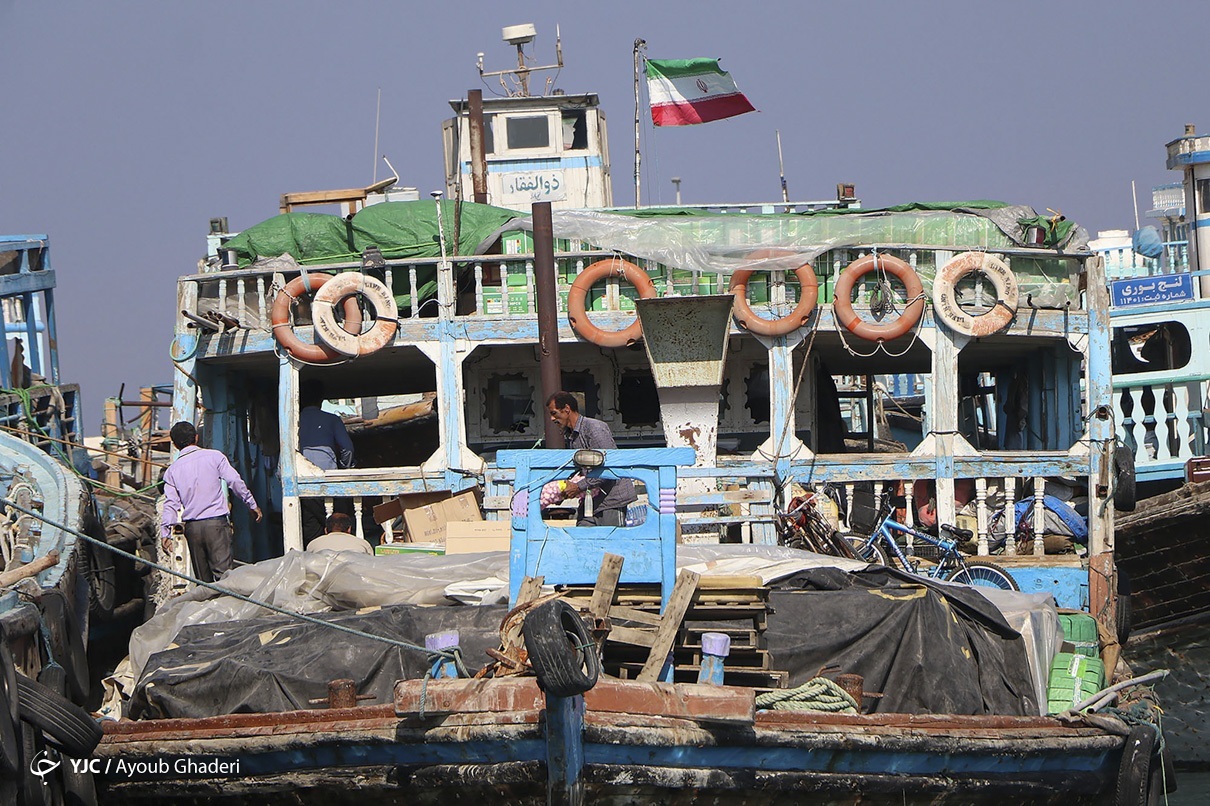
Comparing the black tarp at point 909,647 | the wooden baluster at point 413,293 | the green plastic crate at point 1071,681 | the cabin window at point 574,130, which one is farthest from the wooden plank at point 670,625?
the cabin window at point 574,130

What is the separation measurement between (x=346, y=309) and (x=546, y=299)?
1685mm

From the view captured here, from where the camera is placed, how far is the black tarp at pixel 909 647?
7.67m

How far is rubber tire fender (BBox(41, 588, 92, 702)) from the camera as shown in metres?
8.98

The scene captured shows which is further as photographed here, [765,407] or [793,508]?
[765,407]

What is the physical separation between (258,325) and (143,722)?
16.5ft

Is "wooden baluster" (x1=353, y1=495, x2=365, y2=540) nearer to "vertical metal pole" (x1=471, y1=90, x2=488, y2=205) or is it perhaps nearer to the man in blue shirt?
the man in blue shirt

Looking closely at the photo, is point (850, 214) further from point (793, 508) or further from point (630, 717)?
point (630, 717)

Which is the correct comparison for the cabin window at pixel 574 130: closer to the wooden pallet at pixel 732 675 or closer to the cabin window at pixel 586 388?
the cabin window at pixel 586 388

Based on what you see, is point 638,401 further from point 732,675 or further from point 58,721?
point 58,721

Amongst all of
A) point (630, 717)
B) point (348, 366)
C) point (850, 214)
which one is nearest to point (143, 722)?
point (630, 717)

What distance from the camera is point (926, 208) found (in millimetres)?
12617

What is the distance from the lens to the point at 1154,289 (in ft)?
55.3

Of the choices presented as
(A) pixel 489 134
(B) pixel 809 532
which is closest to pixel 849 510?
(B) pixel 809 532

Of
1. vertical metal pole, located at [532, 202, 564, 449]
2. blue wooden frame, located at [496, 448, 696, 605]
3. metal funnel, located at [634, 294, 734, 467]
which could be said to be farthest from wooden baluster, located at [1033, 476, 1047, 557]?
blue wooden frame, located at [496, 448, 696, 605]
